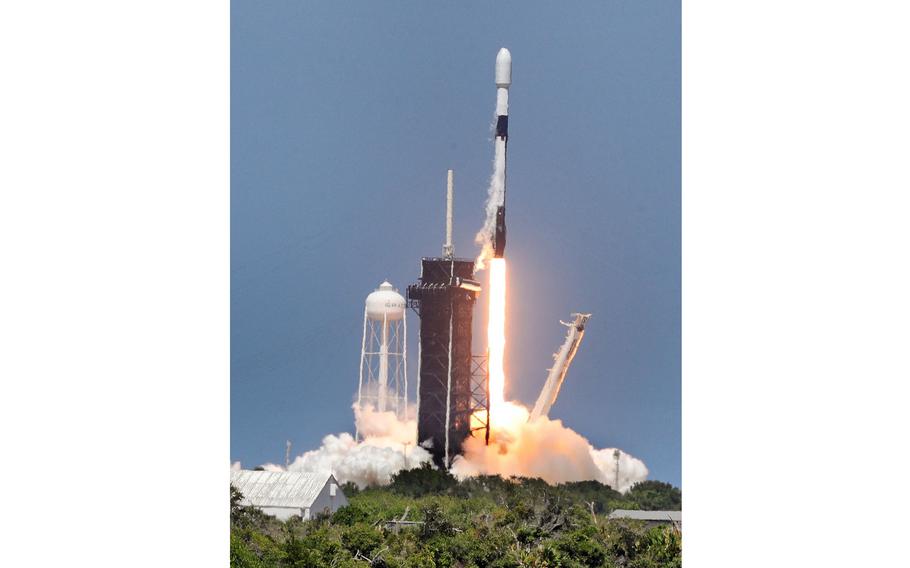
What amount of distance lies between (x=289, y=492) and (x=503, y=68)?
24.1 feet

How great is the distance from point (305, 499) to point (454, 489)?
2.46 metres

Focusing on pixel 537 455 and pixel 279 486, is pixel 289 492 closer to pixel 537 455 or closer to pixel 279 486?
pixel 279 486

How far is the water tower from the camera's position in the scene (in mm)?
23609

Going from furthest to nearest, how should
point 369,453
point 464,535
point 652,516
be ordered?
point 369,453 < point 652,516 < point 464,535

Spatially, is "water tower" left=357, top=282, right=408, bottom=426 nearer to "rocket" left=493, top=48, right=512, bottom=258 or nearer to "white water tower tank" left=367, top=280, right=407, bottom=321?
"white water tower tank" left=367, top=280, right=407, bottom=321

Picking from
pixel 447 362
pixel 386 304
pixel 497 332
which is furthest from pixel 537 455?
pixel 386 304

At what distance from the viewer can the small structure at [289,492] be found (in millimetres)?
21719

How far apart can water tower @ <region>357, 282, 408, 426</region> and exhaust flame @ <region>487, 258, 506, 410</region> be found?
1.70 meters

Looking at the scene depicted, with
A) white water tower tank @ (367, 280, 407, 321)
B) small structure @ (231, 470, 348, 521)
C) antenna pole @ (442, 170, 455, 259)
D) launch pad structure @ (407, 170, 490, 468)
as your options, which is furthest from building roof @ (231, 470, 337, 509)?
antenna pole @ (442, 170, 455, 259)

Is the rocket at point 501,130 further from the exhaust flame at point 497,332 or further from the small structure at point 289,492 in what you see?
the small structure at point 289,492

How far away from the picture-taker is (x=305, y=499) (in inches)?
858

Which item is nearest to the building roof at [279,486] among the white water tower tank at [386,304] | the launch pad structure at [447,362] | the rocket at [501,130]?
the launch pad structure at [447,362]

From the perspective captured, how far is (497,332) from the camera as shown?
23.1 meters

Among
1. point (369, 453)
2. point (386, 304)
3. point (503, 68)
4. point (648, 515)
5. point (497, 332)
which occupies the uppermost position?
point (503, 68)
